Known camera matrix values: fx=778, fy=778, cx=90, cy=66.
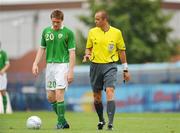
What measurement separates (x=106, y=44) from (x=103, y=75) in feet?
2.08

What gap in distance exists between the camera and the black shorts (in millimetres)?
15711

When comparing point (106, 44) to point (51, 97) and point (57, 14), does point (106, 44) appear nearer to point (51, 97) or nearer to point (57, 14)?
point (57, 14)

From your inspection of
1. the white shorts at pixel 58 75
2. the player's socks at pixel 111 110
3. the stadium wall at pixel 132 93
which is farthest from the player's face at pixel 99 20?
the stadium wall at pixel 132 93

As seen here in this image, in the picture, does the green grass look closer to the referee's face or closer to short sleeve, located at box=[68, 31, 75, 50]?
short sleeve, located at box=[68, 31, 75, 50]

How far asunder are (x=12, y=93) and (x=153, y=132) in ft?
100

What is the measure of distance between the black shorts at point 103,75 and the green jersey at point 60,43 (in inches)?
26.0

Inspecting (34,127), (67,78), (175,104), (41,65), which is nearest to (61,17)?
(67,78)

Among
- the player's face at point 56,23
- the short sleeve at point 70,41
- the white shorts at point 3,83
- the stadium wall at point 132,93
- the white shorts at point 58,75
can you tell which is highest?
the player's face at point 56,23

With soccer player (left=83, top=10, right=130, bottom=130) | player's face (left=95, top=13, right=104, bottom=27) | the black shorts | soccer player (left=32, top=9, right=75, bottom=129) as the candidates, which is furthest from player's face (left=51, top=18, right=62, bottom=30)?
the black shorts

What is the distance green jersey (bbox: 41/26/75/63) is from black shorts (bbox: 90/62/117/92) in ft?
2.16

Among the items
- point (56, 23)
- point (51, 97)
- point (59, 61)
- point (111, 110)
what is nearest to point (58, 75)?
point (59, 61)

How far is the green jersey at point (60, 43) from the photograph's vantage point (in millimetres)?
16156

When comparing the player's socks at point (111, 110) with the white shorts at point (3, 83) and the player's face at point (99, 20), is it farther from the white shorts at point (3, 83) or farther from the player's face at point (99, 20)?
the white shorts at point (3, 83)

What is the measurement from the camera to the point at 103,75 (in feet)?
52.0
